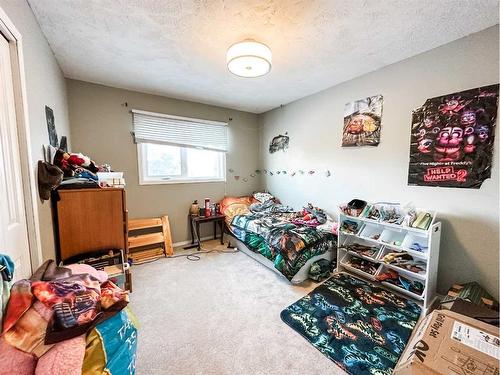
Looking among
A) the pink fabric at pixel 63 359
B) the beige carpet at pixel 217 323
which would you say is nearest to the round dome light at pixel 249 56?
the pink fabric at pixel 63 359

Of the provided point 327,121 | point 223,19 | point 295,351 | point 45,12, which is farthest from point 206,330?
point 327,121

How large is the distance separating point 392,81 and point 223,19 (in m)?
1.95

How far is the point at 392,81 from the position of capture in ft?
7.91

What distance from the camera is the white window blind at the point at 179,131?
3211 millimetres

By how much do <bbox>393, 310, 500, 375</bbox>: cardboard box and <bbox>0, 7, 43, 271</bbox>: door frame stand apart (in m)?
2.19

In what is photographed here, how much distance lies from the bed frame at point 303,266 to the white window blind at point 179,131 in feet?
5.43

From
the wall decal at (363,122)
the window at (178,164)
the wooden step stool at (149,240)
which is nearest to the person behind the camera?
the wall decal at (363,122)

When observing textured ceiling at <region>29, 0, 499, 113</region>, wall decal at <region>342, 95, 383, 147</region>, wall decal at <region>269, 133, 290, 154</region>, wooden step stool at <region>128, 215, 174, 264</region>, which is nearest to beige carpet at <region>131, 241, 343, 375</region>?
wooden step stool at <region>128, 215, 174, 264</region>

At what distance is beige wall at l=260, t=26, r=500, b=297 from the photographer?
1.85 m

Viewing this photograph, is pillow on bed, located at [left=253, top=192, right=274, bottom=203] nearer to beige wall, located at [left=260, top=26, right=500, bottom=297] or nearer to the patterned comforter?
beige wall, located at [left=260, top=26, right=500, bottom=297]

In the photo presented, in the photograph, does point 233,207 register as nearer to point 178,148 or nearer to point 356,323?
point 178,148

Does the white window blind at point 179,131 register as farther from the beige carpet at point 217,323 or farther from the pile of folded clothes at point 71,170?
the beige carpet at point 217,323

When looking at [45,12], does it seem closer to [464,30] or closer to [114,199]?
[114,199]

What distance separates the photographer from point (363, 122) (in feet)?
8.87
